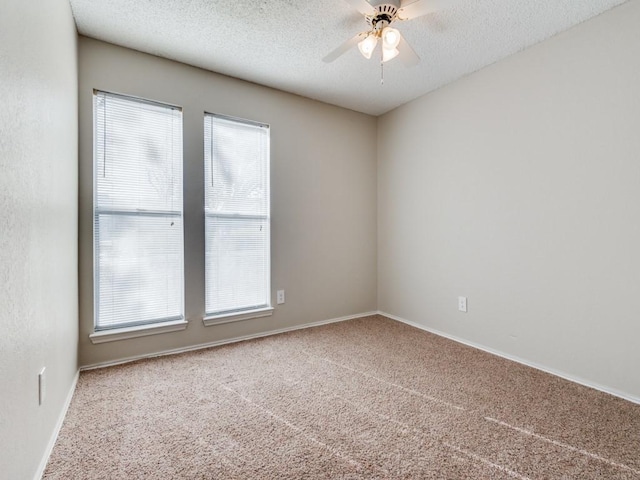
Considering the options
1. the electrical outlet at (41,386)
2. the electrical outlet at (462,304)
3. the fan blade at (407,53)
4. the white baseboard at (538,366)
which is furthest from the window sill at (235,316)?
the fan blade at (407,53)

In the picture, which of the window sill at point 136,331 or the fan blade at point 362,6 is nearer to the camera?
the fan blade at point 362,6

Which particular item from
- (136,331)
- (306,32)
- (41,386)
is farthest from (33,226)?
(306,32)

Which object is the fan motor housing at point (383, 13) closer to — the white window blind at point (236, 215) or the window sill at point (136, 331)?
the white window blind at point (236, 215)

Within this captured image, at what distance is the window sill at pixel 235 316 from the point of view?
107 inches

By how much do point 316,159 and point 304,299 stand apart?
1452 millimetres

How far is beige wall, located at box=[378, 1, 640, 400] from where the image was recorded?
190cm

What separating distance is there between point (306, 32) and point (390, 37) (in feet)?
2.19

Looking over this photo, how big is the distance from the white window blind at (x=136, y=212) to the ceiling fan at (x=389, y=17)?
1.54 m

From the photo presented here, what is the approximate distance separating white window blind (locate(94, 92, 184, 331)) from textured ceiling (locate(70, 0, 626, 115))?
0.50m

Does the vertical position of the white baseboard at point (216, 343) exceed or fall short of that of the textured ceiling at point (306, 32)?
it falls short

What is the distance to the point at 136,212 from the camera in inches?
95.3

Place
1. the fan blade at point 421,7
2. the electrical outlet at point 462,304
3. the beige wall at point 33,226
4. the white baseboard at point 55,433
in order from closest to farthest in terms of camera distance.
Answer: the beige wall at point 33,226, the white baseboard at point 55,433, the fan blade at point 421,7, the electrical outlet at point 462,304

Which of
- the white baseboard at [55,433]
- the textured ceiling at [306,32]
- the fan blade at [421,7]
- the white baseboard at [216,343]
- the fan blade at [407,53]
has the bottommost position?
the white baseboard at [55,433]

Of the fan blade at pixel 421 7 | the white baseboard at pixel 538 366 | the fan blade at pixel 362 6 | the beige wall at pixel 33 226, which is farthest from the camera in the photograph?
the white baseboard at pixel 538 366
